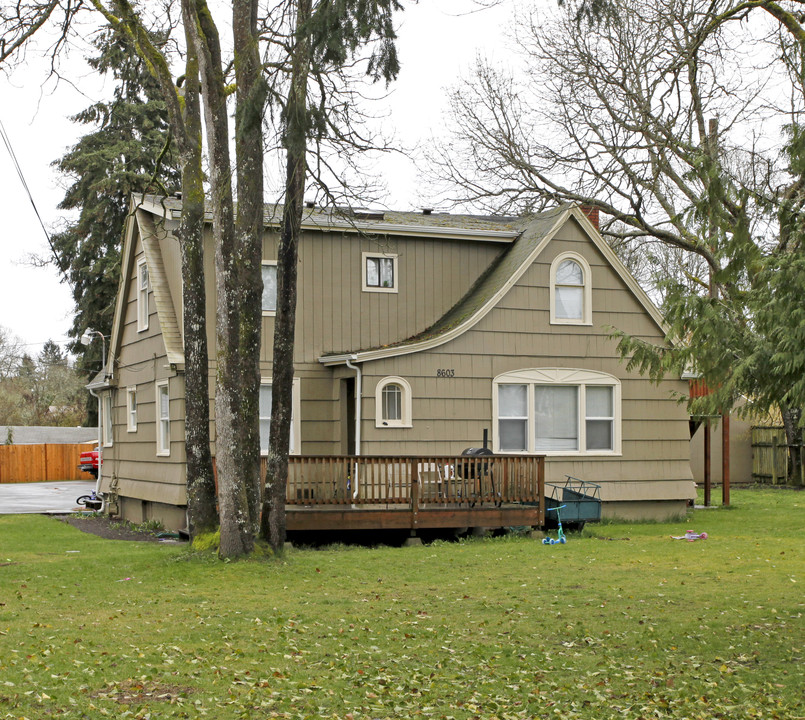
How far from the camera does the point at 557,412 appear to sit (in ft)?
62.6

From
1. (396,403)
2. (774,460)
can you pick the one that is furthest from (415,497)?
(774,460)

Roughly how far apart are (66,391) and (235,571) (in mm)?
60636

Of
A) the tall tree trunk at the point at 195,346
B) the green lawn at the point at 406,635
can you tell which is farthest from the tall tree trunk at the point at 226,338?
the tall tree trunk at the point at 195,346

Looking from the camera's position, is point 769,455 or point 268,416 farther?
point 769,455

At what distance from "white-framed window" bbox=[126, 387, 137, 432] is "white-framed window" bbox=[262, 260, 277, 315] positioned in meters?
4.79

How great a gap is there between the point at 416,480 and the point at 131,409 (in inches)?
346

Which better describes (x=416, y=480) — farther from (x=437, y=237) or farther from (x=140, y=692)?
(x=140, y=692)

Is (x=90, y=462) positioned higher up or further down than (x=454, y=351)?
further down

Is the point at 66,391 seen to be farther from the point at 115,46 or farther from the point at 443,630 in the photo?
the point at 443,630

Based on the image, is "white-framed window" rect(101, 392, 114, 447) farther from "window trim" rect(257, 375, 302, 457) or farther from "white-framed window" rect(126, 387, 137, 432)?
"window trim" rect(257, 375, 302, 457)

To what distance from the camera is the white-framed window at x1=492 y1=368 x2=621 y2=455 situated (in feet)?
61.4

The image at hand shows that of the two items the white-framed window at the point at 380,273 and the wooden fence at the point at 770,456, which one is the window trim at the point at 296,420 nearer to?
the white-framed window at the point at 380,273

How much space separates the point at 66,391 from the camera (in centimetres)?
6869

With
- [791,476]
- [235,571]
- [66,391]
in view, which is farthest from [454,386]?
[66,391]
